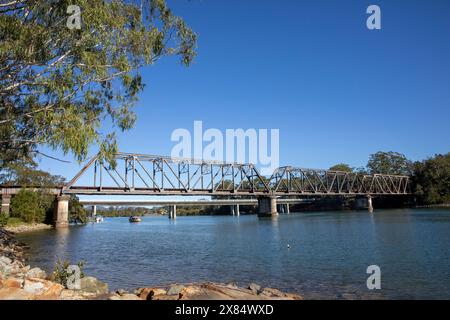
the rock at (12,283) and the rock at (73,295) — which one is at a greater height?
the rock at (12,283)

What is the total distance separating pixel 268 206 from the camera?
123750 mm

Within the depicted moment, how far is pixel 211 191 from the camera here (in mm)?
111312

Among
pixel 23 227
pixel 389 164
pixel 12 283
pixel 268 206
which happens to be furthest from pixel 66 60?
pixel 389 164

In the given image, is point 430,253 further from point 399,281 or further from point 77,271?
point 77,271

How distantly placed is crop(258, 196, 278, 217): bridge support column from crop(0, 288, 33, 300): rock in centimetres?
11170

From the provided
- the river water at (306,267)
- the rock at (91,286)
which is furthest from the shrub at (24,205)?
the rock at (91,286)

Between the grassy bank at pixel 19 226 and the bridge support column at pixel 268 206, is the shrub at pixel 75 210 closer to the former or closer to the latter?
the grassy bank at pixel 19 226

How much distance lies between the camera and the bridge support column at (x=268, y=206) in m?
121

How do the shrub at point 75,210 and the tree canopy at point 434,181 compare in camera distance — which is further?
the tree canopy at point 434,181

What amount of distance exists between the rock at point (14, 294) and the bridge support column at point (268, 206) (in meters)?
A: 112

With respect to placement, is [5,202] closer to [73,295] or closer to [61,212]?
[61,212]

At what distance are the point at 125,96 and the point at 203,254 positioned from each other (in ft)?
46.3

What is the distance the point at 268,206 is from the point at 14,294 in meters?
116
